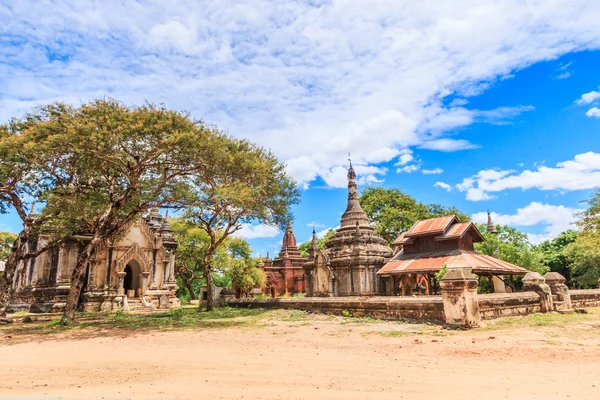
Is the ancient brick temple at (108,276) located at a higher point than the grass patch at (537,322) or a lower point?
A: higher

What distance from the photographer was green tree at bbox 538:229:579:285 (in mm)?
45125

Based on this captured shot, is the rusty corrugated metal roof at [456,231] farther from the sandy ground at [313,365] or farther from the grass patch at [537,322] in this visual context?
the sandy ground at [313,365]

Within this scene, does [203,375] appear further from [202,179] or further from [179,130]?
[202,179]

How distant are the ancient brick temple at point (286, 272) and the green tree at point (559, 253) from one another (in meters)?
A: 28.1

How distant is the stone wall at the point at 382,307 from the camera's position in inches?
524

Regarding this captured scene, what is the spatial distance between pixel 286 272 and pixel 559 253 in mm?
32056

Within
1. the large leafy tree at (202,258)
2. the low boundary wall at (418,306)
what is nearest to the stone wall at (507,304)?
the low boundary wall at (418,306)

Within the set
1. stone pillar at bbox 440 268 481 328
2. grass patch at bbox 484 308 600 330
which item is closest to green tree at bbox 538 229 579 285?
grass patch at bbox 484 308 600 330

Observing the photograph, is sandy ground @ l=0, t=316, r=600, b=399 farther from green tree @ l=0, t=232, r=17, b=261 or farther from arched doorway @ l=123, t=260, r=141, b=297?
green tree @ l=0, t=232, r=17, b=261

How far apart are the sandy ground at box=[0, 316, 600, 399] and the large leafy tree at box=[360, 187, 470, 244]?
30.3m

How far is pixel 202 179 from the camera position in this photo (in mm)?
19031

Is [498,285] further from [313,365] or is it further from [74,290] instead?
[74,290]

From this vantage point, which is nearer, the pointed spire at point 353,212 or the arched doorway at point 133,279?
the arched doorway at point 133,279

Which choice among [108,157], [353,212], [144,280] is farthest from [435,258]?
[144,280]
